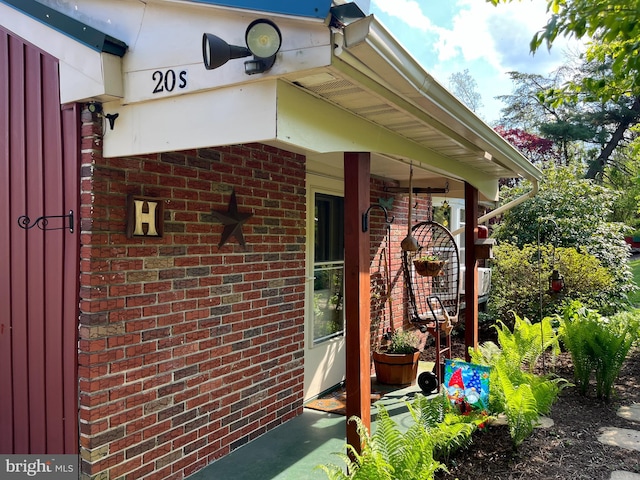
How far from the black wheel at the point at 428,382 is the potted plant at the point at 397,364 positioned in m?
0.41

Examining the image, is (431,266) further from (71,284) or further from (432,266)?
(71,284)

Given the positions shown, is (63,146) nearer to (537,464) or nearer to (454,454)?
(454,454)

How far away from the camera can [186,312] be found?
2904mm

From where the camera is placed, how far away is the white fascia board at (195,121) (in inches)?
73.7

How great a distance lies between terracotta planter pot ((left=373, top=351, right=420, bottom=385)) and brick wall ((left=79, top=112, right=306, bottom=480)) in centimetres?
134

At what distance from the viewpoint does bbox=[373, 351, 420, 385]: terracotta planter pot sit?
498 centimetres

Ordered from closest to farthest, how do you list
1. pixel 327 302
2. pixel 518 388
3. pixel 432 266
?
pixel 518 388 < pixel 432 266 < pixel 327 302

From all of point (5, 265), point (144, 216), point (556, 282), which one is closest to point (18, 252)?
point (5, 265)

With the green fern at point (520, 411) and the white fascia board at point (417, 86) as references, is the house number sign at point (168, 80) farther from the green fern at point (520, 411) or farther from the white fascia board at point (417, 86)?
the green fern at point (520, 411)

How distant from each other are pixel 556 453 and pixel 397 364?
78.1 inches

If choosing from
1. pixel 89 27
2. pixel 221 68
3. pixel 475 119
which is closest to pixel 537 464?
pixel 475 119

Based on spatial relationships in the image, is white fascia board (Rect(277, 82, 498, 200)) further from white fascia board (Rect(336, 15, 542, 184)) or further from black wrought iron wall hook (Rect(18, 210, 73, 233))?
black wrought iron wall hook (Rect(18, 210, 73, 233))

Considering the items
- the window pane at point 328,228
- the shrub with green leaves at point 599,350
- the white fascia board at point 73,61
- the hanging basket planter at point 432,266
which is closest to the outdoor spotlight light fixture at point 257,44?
the white fascia board at point 73,61

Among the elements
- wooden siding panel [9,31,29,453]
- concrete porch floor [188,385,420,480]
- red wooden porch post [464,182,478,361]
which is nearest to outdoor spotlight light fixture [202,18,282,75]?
wooden siding panel [9,31,29,453]
